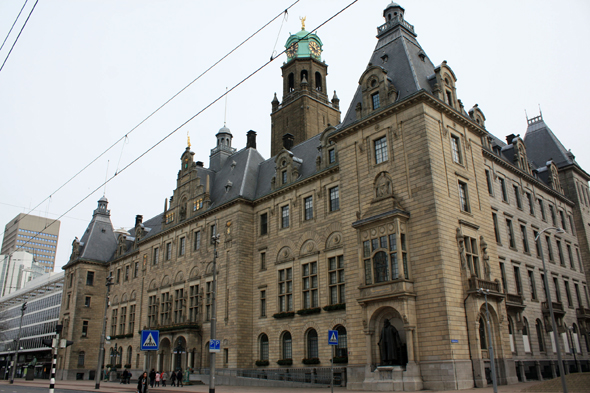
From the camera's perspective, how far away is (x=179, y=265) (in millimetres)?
52344

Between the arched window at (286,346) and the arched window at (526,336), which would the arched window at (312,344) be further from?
the arched window at (526,336)

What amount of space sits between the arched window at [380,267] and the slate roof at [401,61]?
1053 cm

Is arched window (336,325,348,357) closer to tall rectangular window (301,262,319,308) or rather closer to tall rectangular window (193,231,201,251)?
tall rectangular window (301,262,319,308)

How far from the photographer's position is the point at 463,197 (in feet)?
108

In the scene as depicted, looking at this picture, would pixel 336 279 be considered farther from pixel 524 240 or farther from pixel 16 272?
pixel 16 272

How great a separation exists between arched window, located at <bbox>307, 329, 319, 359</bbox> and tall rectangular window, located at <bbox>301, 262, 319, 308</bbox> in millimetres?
2099

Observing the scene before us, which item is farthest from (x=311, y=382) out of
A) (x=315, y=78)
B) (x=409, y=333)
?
(x=315, y=78)

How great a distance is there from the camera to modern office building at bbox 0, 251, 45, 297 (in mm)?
181850

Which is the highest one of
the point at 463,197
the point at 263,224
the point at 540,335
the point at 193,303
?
the point at 263,224

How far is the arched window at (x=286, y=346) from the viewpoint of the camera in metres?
40.3

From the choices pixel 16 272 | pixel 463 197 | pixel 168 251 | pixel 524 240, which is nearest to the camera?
pixel 463 197

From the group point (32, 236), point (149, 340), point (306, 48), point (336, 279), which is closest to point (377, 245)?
point (336, 279)

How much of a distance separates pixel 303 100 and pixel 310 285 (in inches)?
1098

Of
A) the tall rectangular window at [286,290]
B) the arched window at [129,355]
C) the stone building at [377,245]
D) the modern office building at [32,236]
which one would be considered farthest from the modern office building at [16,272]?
the tall rectangular window at [286,290]
